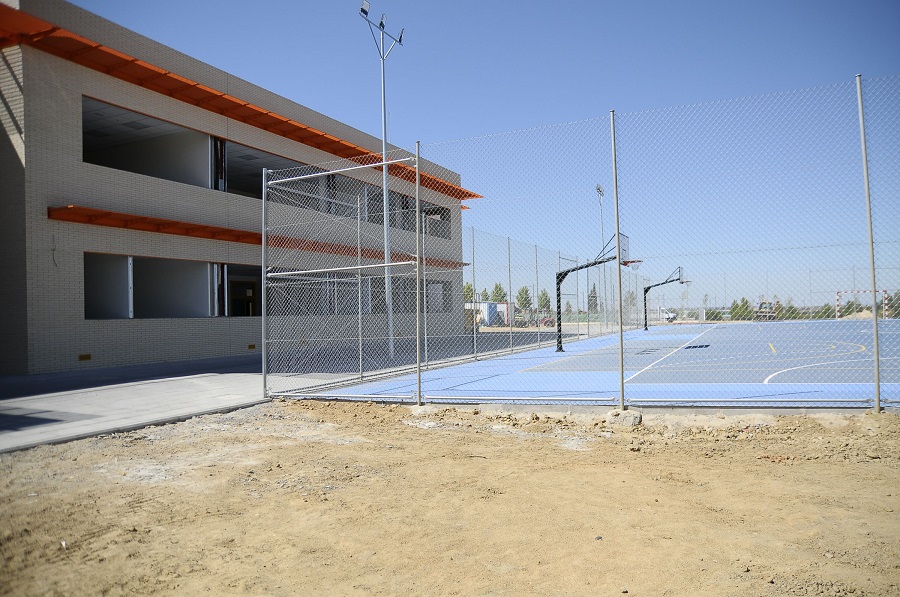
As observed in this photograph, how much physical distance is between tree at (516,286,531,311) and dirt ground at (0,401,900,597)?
12416 mm

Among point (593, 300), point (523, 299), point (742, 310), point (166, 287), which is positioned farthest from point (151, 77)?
point (593, 300)

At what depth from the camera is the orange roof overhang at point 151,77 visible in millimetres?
15195

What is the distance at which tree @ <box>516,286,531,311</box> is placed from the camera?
20.1 m

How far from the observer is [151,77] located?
1858 centimetres

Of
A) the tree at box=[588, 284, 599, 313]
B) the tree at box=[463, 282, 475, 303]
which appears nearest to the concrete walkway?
the tree at box=[463, 282, 475, 303]

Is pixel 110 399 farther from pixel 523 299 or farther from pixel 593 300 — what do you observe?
pixel 593 300

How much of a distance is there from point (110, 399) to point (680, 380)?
10691 mm

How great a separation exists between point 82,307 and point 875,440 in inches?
713

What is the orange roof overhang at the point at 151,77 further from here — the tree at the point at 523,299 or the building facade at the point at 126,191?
the tree at the point at 523,299

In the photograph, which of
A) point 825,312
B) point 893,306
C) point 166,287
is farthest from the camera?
point 166,287

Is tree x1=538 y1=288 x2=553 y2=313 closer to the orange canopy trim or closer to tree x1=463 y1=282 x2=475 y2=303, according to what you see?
tree x1=463 y1=282 x2=475 y2=303

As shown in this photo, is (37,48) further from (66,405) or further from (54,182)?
(66,405)

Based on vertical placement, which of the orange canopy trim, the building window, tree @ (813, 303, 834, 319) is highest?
the building window

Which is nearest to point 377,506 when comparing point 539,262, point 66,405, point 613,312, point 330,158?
point 66,405
